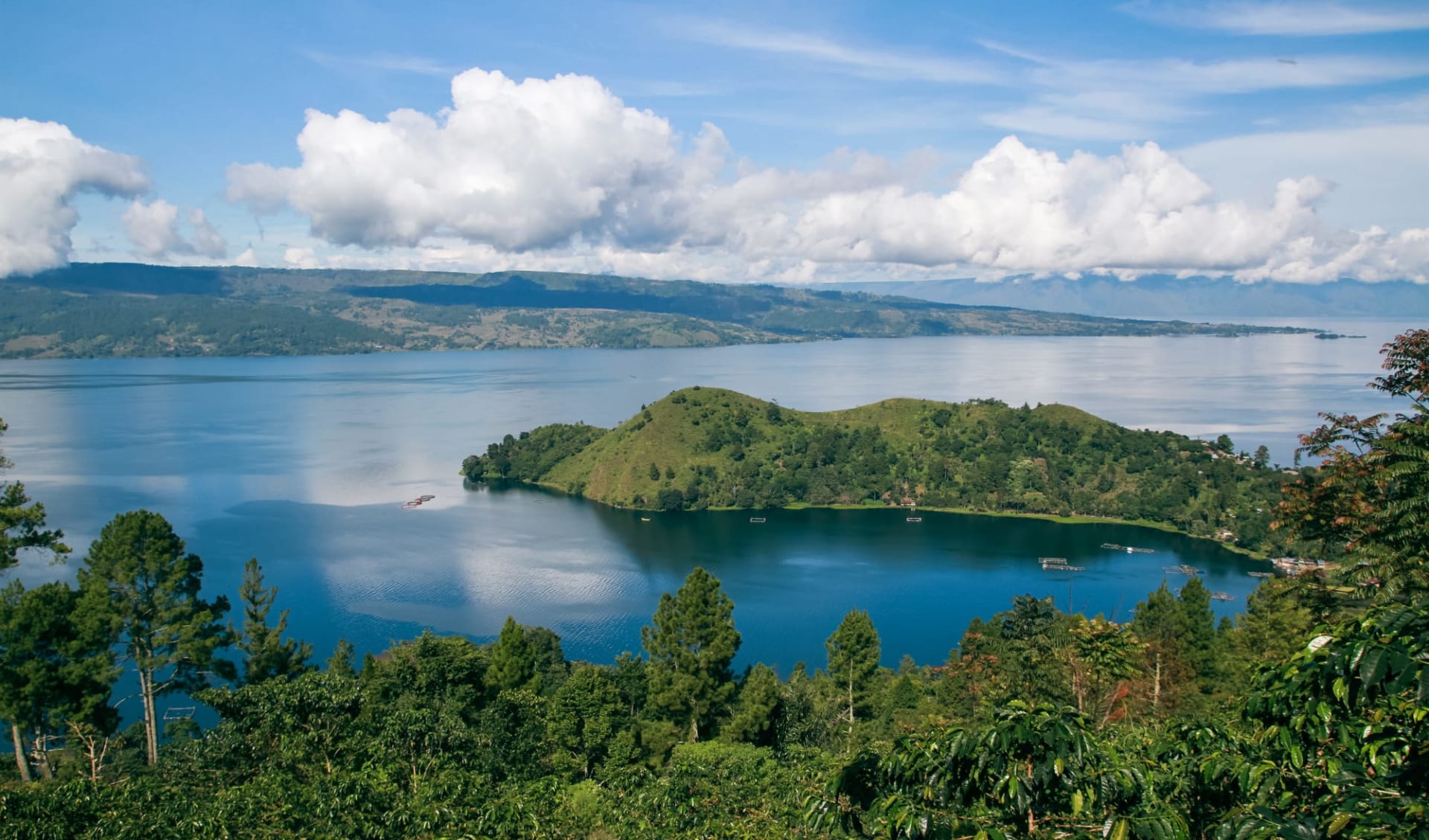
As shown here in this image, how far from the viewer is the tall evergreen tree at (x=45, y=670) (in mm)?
19719

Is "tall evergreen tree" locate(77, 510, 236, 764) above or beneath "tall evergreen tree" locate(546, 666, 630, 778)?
above

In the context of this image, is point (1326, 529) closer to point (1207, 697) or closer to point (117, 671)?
point (1207, 697)

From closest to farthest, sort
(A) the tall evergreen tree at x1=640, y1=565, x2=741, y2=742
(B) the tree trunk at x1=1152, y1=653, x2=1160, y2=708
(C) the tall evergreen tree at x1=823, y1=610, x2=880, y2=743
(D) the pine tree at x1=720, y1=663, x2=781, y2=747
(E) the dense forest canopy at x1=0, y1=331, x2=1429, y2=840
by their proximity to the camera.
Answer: (E) the dense forest canopy at x1=0, y1=331, x2=1429, y2=840, (B) the tree trunk at x1=1152, y1=653, x2=1160, y2=708, (D) the pine tree at x1=720, y1=663, x2=781, y2=747, (A) the tall evergreen tree at x1=640, y1=565, x2=741, y2=742, (C) the tall evergreen tree at x1=823, y1=610, x2=880, y2=743

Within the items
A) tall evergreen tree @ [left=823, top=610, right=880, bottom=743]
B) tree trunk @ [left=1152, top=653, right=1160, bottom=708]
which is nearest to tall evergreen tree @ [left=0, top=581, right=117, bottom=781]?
tall evergreen tree @ [left=823, top=610, right=880, bottom=743]

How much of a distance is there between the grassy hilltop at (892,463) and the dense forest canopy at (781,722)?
49.8 meters

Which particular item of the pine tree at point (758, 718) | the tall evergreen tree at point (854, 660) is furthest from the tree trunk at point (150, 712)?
the tall evergreen tree at point (854, 660)

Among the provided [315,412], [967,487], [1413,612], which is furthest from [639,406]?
[1413,612]

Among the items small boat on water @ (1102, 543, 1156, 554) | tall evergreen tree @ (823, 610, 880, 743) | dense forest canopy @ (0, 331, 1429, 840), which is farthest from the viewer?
small boat on water @ (1102, 543, 1156, 554)

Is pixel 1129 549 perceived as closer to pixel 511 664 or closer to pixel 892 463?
pixel 892 463

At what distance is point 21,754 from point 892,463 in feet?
279

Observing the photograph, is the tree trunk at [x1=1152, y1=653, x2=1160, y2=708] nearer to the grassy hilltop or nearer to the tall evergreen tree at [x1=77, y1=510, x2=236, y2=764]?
the tall evergreen tree at [x1=77, y1=510, x2=236, y2=764]

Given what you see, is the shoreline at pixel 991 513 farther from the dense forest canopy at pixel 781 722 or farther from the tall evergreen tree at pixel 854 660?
the tall evergreen tree at pixel 854 660

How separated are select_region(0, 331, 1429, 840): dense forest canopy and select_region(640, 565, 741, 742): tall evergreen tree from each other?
0.34 ft

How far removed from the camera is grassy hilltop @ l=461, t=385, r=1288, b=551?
8469 cm
